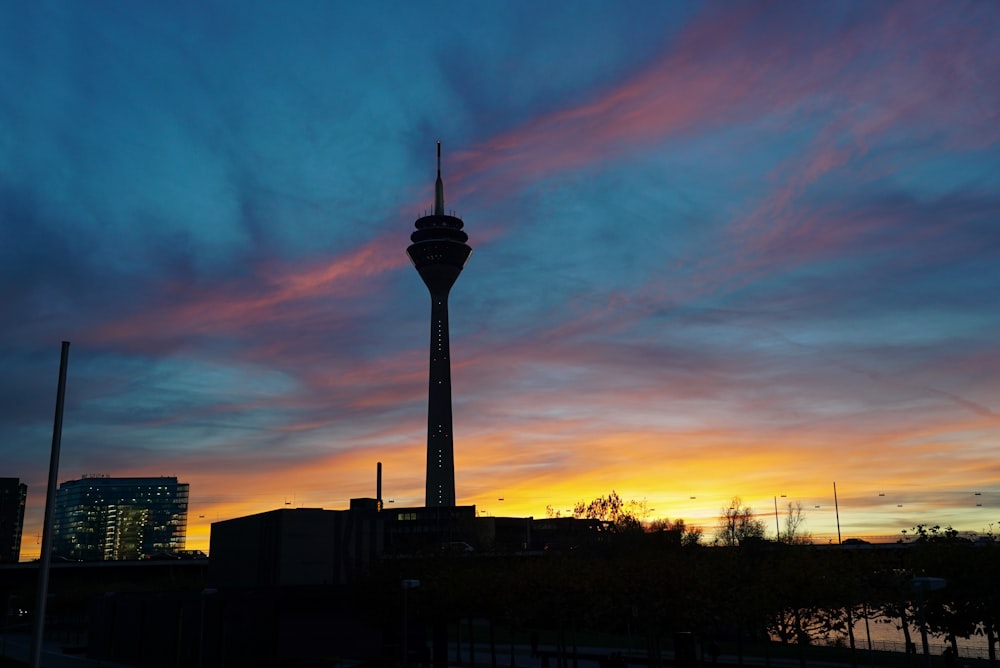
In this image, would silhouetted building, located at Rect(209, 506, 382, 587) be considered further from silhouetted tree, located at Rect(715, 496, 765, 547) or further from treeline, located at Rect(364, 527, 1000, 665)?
silhouetted tree, located at Rect(715, 496, 765, 547)

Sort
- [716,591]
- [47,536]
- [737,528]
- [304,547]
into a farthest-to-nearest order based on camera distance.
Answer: [737,528] < [304,547] < [716,591] < [47,536]

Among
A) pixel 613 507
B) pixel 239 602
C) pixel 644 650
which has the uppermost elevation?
pixel 613 507

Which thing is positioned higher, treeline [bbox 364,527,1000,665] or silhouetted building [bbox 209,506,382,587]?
silhouetted building [bbox 209,506,382,587]

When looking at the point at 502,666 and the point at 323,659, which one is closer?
the point at 323,659

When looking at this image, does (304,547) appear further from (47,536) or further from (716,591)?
(47,536)

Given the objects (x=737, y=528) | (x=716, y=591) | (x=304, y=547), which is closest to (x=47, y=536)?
(x=716, y=591)

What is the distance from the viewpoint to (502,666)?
67.6 metres

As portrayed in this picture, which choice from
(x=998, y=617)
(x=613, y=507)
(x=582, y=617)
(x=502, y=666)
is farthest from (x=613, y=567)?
(x=613, y=507)

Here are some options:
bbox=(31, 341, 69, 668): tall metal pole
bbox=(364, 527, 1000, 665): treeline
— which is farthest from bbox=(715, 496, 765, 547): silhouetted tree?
bbox=(31, 341, 69, 668): tall metal pole

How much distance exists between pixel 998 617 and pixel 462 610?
106 ft

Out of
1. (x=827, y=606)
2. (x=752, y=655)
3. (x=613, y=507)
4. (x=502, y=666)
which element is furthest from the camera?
(x=613, y=507)

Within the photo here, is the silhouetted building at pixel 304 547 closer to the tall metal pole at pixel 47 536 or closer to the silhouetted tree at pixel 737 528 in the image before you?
the tall metal pole at pixel 47 536

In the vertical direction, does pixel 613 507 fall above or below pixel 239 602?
above

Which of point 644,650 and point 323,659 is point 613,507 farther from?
point 323,659
